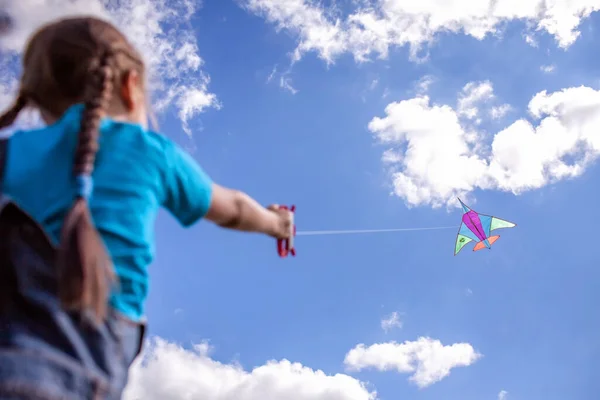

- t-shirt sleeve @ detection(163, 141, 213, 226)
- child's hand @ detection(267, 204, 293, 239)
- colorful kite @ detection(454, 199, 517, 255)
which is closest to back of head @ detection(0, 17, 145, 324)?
t-shirt sleeve @ detection(163, 141, 213, 226)

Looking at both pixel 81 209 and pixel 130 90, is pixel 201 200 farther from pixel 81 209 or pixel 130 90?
pixel 81 209

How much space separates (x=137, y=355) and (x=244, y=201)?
1.95 ft

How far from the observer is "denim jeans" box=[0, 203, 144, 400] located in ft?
4.12

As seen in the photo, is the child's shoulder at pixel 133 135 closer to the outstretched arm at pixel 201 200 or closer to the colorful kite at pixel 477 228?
the outstretched arm at pixel 201 200

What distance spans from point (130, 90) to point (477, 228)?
12615 millimetres

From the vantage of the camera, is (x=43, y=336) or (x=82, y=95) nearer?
(x=43, y=336)

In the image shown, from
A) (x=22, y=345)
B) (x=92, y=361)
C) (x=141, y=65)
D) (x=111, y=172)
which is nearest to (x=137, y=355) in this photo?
(x=92, y=361)

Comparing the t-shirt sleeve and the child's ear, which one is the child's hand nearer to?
A: the t-shirt sleeve

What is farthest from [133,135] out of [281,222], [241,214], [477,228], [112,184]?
[477,228]

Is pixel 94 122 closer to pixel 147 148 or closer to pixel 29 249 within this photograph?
pixel 147 148

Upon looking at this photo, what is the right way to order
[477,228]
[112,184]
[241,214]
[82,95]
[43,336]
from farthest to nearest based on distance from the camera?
[477,228] → [241,214] → [82,95] → [112,184] → [43,336]

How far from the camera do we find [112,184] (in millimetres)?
1477

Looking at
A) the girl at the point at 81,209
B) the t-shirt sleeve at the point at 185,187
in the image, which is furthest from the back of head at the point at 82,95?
the t-shirt sleeve at the point at 185,187

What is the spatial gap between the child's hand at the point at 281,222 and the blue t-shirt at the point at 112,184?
0.61 metres
